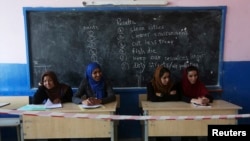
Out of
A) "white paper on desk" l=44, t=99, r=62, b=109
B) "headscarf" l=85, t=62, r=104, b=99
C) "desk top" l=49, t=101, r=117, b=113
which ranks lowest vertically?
"desk top" l=49, t=101, r=117, b=113

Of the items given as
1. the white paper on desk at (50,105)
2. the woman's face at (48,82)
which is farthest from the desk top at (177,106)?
the woman's face at (48,82)

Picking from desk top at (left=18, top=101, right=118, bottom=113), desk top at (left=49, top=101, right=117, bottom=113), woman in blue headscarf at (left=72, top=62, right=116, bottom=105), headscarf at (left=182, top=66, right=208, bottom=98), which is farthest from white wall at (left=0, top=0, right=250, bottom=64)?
desk top at (left=49, top=101, right=117, bottom=113)

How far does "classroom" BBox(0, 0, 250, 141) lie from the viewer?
11.2 feet

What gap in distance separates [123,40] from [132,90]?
694 mm

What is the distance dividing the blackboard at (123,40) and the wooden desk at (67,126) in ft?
3.04

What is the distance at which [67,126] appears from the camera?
269 cm

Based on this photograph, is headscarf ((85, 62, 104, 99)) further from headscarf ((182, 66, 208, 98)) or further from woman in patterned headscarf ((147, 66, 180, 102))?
headscarf ((182, 66, 208, 98))

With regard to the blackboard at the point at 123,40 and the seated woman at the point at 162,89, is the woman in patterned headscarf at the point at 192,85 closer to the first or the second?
the seated woman at the point at 162,89

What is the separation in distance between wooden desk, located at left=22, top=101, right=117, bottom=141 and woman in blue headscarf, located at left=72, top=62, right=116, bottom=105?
445mm

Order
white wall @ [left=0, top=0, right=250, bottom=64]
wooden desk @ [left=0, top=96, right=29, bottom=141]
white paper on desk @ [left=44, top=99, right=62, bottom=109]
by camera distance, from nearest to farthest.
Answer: white paper on desk @ [left=44, top=99, right=62, bottom=109]
wooden desk @ [left=0, top=96, right=29, bottom=141]
white wall @ [left=0, top=0, right=250, bottom=64]

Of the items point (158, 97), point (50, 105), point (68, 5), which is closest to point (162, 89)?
point (158, 97)

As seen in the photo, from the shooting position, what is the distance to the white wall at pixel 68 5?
340 cm

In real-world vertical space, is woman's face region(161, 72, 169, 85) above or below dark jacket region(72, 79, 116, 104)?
above

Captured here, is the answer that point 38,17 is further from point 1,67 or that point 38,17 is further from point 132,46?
point 132,46
